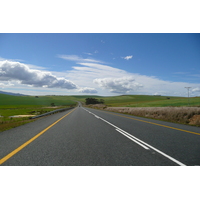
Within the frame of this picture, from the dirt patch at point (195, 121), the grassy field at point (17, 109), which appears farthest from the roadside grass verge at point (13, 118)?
the dirt patch at point (195, 121)

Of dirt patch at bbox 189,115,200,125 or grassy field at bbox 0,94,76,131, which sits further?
grassy field at bbox 0,94,76,131

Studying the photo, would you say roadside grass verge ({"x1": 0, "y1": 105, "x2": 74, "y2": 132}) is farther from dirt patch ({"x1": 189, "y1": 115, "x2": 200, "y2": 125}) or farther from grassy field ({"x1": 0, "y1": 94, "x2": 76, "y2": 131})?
dirt patch ({"x1": 189, "y1": 115, "x2": 200, "y2": 125})

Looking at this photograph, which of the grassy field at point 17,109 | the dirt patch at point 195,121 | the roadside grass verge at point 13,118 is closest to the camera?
the roadside grass verge at point 13,118

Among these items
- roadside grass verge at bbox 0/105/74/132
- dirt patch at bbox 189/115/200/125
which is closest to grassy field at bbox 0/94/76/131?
roadside grass verge at bbox 0/105/74/132

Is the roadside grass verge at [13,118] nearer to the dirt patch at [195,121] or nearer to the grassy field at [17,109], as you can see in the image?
the grassy field at [17,109]

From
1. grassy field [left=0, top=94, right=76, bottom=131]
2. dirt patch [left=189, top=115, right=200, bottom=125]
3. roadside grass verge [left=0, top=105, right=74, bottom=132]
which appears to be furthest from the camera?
grassy field [left=0, top=94, right=76, bottom=131]

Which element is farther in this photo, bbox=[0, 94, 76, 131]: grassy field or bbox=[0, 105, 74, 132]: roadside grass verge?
bbox=[0, 94, 76, 131]: grassy field

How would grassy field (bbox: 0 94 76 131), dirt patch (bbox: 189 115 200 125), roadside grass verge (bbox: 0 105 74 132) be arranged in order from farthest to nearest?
1. grassy field (bbox: 0 94 76 131)
2. dirt patch (bbox: 189 115 200 125)
3. roadside grass verge (bbox: 0 105 74 132)

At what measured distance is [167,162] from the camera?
4.06 m

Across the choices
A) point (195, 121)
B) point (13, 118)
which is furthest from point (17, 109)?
point (195, 121)
